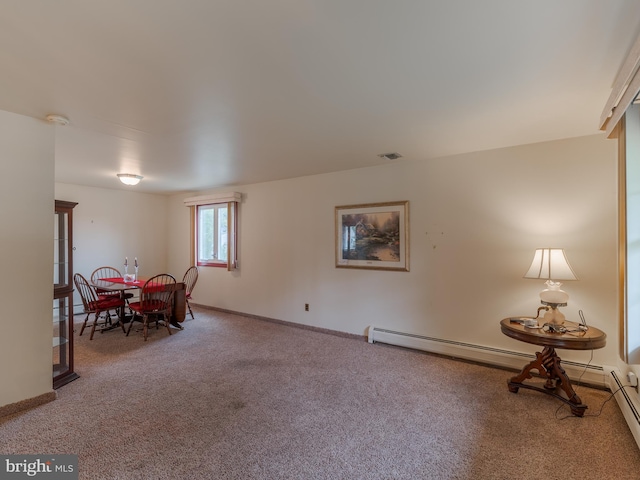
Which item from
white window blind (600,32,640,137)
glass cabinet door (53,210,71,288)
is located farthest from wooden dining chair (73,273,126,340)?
white window blind (600,32,640,137)

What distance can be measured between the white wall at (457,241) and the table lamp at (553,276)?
48 centimetres

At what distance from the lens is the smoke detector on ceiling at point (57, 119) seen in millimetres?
2447

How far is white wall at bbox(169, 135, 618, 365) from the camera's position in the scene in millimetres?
2838

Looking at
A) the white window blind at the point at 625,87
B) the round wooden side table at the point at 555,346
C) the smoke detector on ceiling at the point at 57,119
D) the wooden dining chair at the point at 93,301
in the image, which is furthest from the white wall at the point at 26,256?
the white window blind at the point at 625,87

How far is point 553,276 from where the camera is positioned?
2.56m

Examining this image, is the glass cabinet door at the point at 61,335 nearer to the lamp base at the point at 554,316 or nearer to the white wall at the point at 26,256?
the white wall at the point at 26,256

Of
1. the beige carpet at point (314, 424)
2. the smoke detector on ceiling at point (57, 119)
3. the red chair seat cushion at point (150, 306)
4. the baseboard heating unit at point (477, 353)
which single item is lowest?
the beige carpet at point (314, 424)

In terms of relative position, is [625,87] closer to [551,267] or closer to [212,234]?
[551,267]

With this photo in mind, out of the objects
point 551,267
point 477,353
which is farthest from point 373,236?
point 551,267

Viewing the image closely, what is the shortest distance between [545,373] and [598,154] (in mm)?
2047

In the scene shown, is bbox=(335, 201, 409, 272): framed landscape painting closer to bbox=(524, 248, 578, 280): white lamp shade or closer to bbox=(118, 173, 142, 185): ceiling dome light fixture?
bbox=(524, 248, 578, 280): white lamp shade

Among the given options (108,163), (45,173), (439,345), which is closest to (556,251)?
(439,345)

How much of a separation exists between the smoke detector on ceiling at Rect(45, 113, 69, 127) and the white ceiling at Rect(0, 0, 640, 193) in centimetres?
7

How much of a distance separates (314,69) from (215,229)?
4.60m
